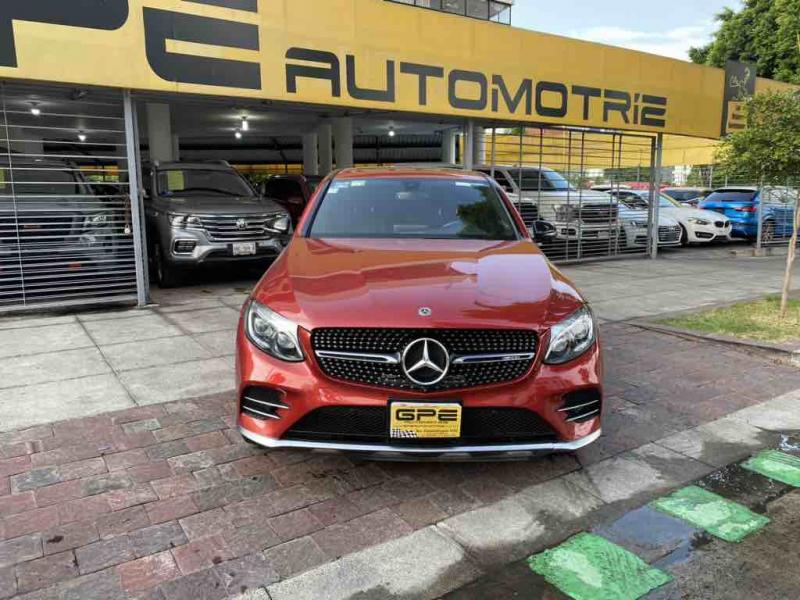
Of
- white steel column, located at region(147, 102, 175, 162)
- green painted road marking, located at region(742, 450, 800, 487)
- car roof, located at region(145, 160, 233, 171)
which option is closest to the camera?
green painted road marking, located at region(742, 450, 800, 487)

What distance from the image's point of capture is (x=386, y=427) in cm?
274

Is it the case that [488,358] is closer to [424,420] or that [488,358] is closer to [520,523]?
[424,420]

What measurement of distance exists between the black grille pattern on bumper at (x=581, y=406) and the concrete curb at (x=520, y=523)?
465mm

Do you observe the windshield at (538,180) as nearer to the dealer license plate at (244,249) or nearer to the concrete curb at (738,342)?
the dealer license plate at (244,249)

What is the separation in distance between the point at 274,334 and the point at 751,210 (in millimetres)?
16571

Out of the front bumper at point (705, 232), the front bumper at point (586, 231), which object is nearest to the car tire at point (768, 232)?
the front bumper at point (705, 232)

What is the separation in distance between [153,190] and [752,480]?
8564 millimetres

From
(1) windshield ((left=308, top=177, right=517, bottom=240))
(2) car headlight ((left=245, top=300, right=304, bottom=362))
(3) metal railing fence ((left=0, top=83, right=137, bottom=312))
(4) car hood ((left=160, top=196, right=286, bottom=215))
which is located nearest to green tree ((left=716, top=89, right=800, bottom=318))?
(1) windshield ((left=308, top=177, right=517, bottom=240))

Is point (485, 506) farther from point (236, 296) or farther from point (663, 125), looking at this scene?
point (663, 125)

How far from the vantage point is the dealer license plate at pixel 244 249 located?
8.63 metres

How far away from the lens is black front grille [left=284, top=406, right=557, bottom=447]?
2750mm

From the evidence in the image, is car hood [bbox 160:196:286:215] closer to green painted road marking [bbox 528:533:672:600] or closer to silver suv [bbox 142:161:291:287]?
silver suv [bbox 142:161:291:287]

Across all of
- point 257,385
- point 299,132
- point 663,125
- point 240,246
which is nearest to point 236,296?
point 240,246

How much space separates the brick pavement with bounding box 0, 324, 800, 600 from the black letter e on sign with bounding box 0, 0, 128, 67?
4347 mm
